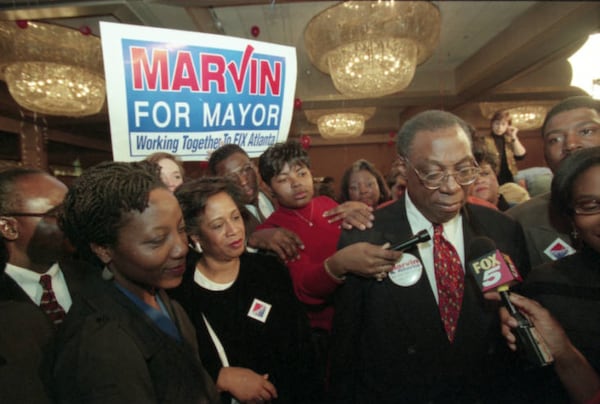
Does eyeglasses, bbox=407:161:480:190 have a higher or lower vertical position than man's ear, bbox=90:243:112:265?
higher

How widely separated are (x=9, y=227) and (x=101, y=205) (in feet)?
1.85

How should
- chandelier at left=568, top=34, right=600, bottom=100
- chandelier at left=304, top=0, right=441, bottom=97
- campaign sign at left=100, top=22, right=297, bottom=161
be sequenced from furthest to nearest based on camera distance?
chandelier at left=304, top=0, right=441, bottom=97 → chandelier at left=568, top=34, right=600, bottom=100 → campaign sign at left=100, top=22, right=297, bottom=161

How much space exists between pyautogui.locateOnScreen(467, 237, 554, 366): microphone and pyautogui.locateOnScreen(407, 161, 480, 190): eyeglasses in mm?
256

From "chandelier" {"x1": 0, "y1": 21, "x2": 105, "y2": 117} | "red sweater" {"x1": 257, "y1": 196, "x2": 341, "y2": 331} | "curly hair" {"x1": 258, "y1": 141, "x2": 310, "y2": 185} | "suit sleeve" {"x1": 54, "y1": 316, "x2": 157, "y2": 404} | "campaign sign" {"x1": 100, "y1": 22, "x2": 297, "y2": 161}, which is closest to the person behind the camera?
"suit sleeve" {"x1": 54, "y1": 316, "x2": 157, "y2": 404}

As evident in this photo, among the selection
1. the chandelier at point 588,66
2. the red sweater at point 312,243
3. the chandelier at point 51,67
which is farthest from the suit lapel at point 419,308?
the chandelier at point 51,67

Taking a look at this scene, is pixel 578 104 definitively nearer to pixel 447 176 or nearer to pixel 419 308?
pixel 447 176

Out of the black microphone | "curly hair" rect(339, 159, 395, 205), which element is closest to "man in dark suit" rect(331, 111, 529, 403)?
the black microphone

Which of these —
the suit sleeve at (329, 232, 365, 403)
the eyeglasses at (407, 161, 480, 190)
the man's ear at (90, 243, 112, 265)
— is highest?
the eyeglasses at (407, 161, 480, 190)

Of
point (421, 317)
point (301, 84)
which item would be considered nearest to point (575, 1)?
point (421, 317)

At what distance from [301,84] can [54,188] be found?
4.75m

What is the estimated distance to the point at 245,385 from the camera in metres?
1.40

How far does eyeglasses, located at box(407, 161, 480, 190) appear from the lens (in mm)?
1285

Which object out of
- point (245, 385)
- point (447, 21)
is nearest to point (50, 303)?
point (245, 385)

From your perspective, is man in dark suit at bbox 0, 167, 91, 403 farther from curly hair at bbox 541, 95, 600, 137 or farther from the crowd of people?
curly hair at bbox 541, 95, 600, 137
